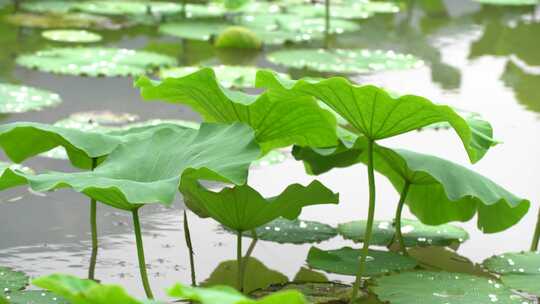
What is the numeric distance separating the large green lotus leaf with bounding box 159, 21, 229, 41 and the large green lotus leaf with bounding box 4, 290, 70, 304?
122 inches

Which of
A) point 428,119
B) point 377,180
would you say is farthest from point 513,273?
point 377,180

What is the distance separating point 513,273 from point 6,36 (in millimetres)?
3277

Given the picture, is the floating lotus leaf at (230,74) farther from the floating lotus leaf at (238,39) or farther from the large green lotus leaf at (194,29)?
the large green lotus leaf at (194,29)

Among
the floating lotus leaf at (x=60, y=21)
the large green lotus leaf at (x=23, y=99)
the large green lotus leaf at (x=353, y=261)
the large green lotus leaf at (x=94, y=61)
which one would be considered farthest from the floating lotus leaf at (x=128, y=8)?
the large green lotus leaf at (x=353, y=261)

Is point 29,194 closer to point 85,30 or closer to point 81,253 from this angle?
point 81,253

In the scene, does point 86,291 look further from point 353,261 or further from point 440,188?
point 440,188

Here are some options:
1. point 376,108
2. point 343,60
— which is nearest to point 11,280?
point 376,108

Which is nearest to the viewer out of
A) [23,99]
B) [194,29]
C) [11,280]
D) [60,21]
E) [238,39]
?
[11,280]

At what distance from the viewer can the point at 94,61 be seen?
4293 millimetres

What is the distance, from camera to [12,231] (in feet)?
8.17

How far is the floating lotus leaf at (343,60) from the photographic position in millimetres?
4484

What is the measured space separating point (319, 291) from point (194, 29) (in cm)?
323

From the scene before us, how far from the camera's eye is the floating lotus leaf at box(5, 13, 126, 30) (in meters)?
5.21

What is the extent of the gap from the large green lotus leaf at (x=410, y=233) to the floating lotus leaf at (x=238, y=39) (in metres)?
2.39
